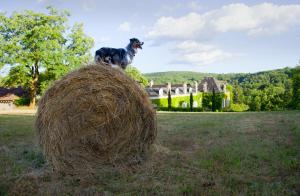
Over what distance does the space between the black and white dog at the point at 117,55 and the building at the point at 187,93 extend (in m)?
36.6

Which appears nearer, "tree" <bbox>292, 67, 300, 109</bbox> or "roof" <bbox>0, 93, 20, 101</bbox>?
"tree" <bbox>292, 67, 300, 109</bbox>

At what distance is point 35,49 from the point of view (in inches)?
1226

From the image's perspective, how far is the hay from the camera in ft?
17.7

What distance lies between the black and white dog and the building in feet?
120

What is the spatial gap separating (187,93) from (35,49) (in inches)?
1338

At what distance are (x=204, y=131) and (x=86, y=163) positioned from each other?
4.59m

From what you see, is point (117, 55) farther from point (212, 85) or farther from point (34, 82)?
point (212, 85)

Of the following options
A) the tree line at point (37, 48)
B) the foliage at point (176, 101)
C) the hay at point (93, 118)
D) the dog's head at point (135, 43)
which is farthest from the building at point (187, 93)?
the hay at point (93, 118)

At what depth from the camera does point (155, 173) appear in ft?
15.7

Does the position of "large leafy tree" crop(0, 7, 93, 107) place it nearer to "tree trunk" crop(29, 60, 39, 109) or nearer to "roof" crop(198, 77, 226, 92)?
"tree trunk" crop(29, 60, 39, 109)

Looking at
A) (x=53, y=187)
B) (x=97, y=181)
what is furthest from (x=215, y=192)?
(x=53, y=187)

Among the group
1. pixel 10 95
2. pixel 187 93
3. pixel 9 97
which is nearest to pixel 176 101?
pixel 187 93

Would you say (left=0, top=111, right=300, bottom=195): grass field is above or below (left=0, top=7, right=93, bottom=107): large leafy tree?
below

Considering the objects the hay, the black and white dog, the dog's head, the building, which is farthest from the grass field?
the building
